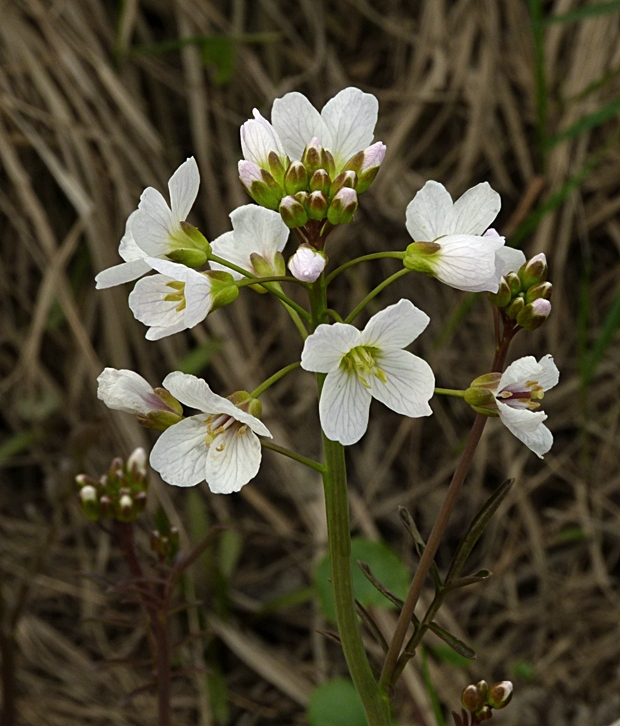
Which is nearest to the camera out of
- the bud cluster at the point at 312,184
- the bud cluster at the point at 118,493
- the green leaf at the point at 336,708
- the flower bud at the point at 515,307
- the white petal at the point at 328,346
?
the white petal at the point at 328,346

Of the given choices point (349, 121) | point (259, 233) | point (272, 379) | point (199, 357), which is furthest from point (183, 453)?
point (199, 357)

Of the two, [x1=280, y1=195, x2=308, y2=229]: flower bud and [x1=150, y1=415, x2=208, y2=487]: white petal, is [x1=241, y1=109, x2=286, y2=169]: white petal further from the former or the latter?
[x1=150, y1=415, x2=208, y2=487]: white petal

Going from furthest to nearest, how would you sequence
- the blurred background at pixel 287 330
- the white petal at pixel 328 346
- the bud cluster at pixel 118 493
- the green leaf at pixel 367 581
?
the blurred background at pixel 287 330 → the green leaf at pixel 367 581 → the bud cluster at pixel 118 493 → the white petal at pixel 328 346

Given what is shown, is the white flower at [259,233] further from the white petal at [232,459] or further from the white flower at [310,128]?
the white petal at [232,459]

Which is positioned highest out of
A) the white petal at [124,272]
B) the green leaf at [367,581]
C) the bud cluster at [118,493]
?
the white petal at [124,272]

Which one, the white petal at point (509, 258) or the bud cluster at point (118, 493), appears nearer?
the white petal at point (509, 258)

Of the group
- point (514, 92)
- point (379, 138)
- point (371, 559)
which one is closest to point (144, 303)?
point (371, 559)

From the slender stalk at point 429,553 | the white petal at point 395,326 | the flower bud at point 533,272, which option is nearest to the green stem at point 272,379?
the white petal at point 395,326

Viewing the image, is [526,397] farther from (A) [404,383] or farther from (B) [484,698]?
(B) [484,698]
